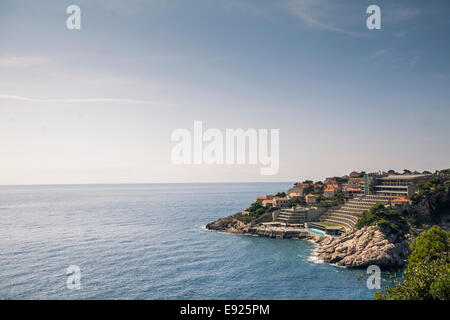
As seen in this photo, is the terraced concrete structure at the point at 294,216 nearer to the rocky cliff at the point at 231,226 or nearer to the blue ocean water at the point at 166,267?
the rocky cliff at the point at 231,226

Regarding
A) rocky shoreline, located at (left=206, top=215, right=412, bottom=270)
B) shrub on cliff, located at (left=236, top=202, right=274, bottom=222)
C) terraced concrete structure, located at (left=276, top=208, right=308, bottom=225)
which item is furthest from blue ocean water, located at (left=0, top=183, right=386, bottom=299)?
terraced concrete structure, located at (left=276, top=208, right=308, bottom=225)

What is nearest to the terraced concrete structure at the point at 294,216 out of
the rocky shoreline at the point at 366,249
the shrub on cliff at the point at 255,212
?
the shrub on cliff at the point at 255,212

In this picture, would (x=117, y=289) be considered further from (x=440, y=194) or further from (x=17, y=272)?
(x=440, y=194)

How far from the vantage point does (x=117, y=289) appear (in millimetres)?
40188

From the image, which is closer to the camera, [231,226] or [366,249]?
[366,249]

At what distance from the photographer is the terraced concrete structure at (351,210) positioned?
74944 millimetres

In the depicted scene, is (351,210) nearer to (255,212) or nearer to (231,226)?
(255,212)

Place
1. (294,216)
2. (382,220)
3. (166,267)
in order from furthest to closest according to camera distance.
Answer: (294,216)
(382,220)
(166,267)

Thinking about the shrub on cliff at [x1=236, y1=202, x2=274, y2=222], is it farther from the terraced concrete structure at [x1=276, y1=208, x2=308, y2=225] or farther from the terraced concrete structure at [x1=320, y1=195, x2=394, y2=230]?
the terraced concrete structure at [x1=320, y1=195, x2=394, y2=230]

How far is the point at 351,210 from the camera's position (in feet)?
260

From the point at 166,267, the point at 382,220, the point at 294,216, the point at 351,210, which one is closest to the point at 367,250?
the point at 382,220
